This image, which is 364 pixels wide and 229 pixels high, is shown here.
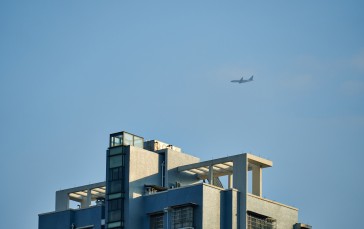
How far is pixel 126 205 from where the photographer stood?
138125 mm

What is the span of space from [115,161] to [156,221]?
7.88 m

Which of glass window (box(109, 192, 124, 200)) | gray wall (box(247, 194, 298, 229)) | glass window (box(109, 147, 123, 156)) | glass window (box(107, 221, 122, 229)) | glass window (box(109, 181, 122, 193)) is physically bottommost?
glass window (box(107, 221, 122, 229))

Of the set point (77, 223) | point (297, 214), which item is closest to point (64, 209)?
point (77, 223)

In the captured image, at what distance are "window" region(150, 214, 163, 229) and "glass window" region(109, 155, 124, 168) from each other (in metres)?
6.61

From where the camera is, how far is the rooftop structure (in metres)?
134

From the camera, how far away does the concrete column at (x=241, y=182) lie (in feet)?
443

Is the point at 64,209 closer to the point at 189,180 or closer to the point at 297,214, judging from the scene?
the point at 189,180

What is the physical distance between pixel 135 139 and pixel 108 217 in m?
8.91

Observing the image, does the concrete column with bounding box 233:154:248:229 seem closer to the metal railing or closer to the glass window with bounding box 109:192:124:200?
the metal railing

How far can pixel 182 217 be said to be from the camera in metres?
134

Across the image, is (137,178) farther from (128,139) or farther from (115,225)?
(115,225)

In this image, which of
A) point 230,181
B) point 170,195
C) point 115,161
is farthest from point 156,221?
point 230,181

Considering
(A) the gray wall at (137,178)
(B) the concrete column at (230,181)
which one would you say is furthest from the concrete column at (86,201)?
(B) the concrete column at (230,181)

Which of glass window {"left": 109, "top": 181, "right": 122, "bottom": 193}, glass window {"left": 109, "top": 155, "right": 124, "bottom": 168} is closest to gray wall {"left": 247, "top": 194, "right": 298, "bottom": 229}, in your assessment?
glass window {"left": 109, "top": 181, "right": 122, "bottom": 193}
